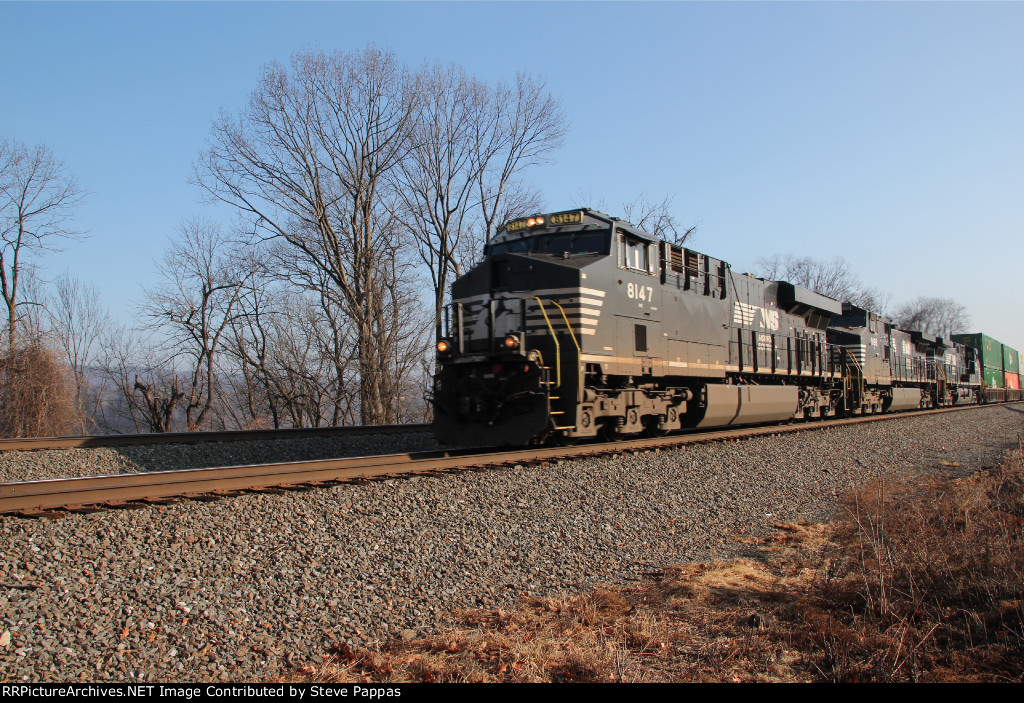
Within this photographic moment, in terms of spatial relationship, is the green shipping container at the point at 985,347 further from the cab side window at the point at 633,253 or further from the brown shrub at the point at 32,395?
the brown shrub at the point at 32,395

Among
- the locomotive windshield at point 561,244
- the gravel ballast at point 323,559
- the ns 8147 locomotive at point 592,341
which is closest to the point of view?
the gravel ballast at point 323,559

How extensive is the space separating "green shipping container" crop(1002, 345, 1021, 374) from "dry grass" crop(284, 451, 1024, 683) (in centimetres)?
5035

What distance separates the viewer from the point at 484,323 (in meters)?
10.0

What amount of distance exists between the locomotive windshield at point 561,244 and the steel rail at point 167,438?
4.76m

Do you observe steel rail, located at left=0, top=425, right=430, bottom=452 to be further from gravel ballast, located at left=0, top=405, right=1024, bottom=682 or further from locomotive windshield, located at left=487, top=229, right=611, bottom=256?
gravel ballast, located at left=0, top=405, right=1024, bottom=682

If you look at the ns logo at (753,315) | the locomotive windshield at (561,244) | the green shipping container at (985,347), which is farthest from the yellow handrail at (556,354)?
the green shipping container at (985,347)

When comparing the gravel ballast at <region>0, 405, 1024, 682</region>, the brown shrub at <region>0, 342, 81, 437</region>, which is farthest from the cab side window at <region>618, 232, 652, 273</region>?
the brown shrub at <region>0, 342, 81, 437</region>

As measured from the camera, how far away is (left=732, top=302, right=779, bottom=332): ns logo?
568 inches

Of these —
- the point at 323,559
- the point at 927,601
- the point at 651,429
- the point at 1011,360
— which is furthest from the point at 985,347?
the point at 323,559

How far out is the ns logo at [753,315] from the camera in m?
14.4

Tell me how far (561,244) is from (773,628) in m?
7.48

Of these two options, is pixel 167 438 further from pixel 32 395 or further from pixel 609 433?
pixel 32 395

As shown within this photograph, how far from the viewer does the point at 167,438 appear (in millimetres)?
11023

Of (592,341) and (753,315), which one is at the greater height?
(753,315)
